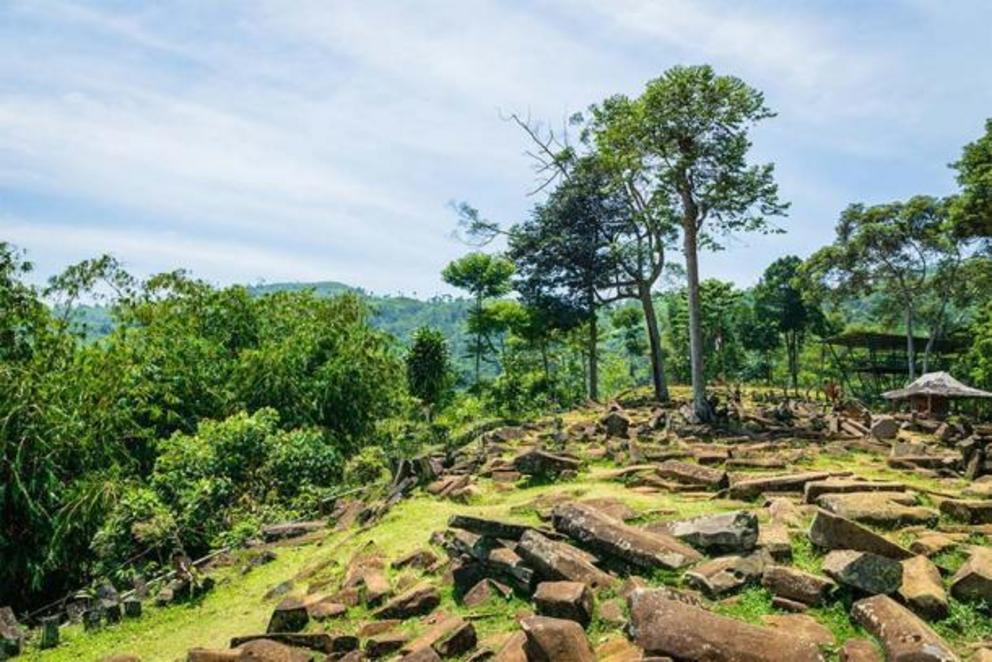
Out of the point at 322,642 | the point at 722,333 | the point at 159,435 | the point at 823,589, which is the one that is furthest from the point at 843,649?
the point at 722,333

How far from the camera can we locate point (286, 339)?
780 inches

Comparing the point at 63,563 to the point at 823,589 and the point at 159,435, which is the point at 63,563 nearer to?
the point at 159,435

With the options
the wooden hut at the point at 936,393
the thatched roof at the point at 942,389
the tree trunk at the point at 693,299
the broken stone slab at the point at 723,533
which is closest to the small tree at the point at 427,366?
the tree trunk at the point at 693,299

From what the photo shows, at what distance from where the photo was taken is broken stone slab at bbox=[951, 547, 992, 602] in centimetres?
479

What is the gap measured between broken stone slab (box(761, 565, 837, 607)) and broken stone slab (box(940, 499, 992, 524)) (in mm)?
2570

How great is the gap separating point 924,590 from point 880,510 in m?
2.00

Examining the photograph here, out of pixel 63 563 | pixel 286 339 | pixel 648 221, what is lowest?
pixel 63 563

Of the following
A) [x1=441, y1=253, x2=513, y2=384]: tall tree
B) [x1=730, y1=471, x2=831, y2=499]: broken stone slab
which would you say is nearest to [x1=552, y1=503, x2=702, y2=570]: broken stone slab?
[x1=730, y1=471, x2=831, y2=499]: broken stone slab

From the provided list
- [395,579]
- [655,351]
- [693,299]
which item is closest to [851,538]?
[395,579]

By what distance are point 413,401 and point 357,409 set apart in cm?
462

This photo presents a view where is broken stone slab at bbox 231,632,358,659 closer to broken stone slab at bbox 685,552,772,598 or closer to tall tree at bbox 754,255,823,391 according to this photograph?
broken stone slab at bbox 685,552,772,598

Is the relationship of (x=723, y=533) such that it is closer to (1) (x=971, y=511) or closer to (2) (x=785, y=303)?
(1) (x=971, y=511)

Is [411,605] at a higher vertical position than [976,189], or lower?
lower

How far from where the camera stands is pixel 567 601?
5.08 m
